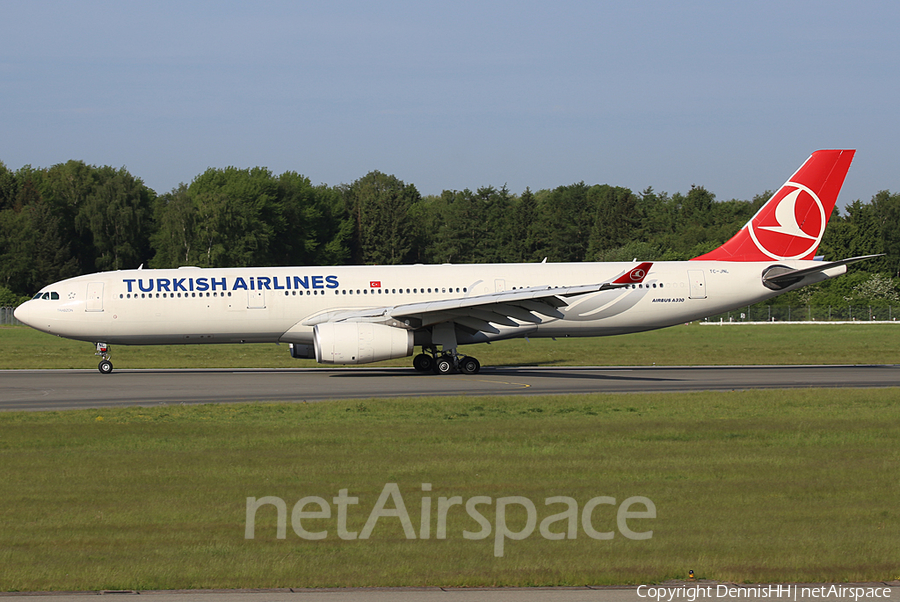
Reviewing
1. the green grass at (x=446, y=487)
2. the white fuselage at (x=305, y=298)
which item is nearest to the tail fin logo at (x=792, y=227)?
the white fuselage at (x=305, y=298)

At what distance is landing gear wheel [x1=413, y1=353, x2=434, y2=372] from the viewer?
95.1ft

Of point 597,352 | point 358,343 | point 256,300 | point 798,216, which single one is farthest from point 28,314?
point 798,216

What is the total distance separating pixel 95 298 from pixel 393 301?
Result: 9.48m

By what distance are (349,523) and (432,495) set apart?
1.43 m

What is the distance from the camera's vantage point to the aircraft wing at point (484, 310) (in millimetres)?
25969

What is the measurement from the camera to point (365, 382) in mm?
25531

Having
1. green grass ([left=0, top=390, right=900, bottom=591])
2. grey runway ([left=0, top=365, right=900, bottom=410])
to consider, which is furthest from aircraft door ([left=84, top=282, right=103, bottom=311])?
green grass ([left=0, top=390, right=900, bottom=591])

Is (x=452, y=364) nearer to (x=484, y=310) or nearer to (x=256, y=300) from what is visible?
(x=484, y=310)

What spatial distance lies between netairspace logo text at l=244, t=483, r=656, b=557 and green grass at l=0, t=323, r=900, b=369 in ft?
78.1

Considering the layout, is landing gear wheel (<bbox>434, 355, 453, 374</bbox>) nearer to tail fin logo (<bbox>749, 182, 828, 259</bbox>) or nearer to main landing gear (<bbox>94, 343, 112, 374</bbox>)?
main landing gear (<bbox>94, 343, 112, 374</bbox>)

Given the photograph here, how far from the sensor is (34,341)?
2039 inches

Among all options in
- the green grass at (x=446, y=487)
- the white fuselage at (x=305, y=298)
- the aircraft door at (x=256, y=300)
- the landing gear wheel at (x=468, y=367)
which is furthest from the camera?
the white fuselage at (x=305, y=298)

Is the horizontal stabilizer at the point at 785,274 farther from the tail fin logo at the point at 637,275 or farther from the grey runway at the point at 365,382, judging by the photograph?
the tail fin logo at the point at 637,275

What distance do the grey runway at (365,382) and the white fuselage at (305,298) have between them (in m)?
1.41
